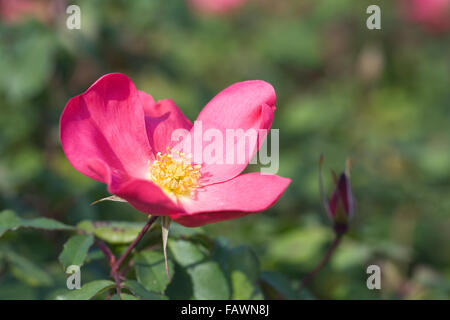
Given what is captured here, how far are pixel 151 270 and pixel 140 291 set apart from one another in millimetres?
97

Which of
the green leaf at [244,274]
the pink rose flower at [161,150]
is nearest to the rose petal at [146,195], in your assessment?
the pink rose flower at [161,150]

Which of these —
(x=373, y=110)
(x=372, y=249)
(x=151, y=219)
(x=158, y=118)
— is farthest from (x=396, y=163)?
(x=151, y=219)

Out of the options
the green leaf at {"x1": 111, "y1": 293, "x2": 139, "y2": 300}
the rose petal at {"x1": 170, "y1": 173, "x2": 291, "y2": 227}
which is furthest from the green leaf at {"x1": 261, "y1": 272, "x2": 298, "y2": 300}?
the green leaf at {"x1": 111, "y1": 293, "x2": 139, "y2": 300}

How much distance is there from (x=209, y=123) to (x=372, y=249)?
813mm

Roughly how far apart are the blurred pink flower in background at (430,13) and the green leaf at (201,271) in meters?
3.52

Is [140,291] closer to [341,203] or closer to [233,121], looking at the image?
[233,121]

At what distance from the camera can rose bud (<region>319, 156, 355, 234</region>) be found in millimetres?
1308

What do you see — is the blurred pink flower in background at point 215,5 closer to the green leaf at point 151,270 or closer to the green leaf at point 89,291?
the green leaf at point 151,270

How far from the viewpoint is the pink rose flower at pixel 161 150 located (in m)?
0.98

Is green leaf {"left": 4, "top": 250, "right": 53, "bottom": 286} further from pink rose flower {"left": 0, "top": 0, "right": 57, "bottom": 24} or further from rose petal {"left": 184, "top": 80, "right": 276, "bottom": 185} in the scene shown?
pink rose flower {"left": 0, "top": 0, "right": 57, "bottom": 24}

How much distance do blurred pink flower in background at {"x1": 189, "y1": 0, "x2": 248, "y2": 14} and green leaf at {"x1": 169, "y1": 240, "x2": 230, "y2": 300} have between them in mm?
3509

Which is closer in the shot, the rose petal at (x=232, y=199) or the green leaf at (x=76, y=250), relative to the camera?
the rose petal at (x=232, y=199)

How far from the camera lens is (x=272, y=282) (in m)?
1.28

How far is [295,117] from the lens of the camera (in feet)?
11.0
